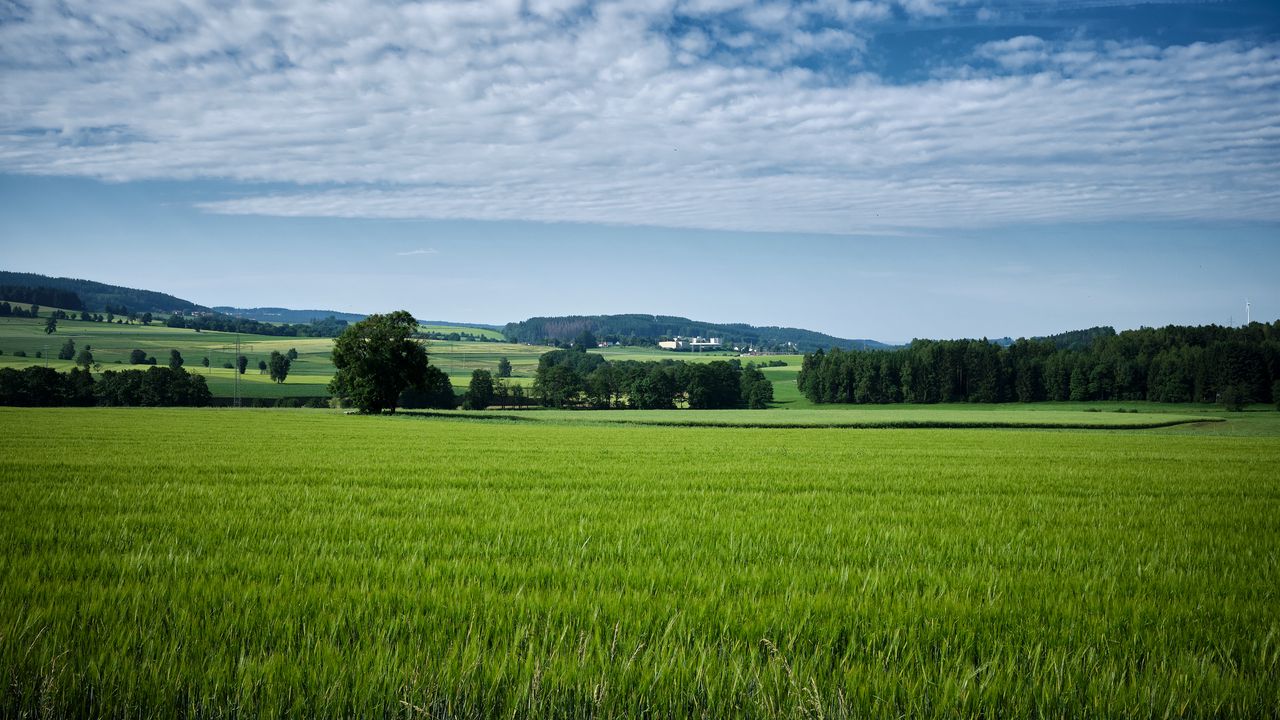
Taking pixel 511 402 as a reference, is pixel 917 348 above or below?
above

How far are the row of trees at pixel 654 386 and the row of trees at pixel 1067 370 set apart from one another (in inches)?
839

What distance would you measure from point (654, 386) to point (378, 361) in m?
56.7

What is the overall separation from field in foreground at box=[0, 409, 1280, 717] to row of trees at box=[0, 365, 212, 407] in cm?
10373

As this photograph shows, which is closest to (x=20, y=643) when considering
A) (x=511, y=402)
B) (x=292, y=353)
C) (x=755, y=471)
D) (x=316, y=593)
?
(x=316, y=593)

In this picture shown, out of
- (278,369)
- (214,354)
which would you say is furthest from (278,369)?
(214,354)

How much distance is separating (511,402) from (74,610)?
116225 mm

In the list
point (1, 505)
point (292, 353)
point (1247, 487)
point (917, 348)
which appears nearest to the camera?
point (1, 505)

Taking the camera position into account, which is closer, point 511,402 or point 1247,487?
point 1247,487

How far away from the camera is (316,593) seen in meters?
5.40

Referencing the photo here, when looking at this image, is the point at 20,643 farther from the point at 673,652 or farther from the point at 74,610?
the point at 673,652

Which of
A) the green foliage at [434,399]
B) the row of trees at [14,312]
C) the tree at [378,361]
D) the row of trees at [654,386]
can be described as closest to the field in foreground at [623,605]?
the tree at [378,361]

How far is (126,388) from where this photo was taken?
324 feet

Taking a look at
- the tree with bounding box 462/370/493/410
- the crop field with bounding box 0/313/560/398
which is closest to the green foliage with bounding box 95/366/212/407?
the crop field with bounding box 0/313/560/398

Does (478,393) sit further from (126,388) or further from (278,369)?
(126,388)
